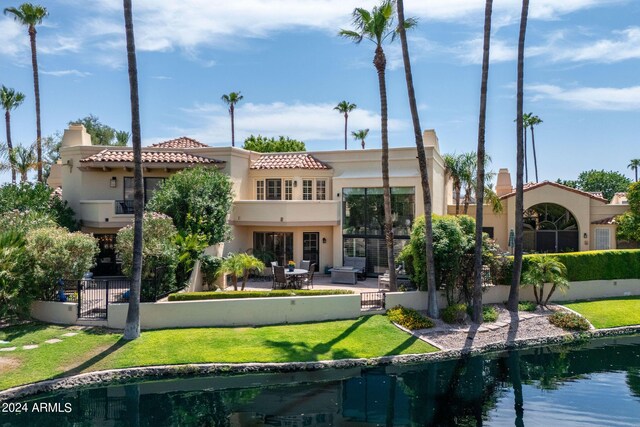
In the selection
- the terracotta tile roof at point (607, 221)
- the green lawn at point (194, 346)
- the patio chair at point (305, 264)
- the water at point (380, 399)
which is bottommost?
the water at point (380, 399)

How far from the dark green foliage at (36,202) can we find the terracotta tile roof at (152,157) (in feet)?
8.81

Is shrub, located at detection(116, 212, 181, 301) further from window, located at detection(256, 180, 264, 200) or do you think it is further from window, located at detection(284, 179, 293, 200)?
window, located at detection(284, 179, 293, 200)

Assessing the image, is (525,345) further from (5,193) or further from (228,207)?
(5,193)

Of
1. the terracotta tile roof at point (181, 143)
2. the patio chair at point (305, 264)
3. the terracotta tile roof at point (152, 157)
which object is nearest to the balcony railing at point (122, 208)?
the terracotta tile roof at point (152, 157)

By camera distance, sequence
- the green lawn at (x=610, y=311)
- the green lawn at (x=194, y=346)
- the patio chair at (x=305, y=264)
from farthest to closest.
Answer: the patio chair at (x=305, y=264) < the green lawn at (x=610, y=311) < the green lawn at (x=194, y=346)

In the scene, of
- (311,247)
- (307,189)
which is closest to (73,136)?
(307,189)

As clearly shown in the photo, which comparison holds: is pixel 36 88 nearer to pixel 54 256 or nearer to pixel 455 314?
pixel 54 256

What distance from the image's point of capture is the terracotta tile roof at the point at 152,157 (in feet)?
88.8

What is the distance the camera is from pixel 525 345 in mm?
19500

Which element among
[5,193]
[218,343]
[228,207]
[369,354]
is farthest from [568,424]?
[5,193]

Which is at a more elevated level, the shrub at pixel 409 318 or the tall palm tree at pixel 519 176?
the tall palm tree at pixel 519 176

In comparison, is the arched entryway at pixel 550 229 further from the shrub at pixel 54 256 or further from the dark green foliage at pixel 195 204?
the shrub at pixel 54 256

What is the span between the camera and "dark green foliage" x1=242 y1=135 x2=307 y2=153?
54.3 m

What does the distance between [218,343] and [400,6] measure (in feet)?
50.3
